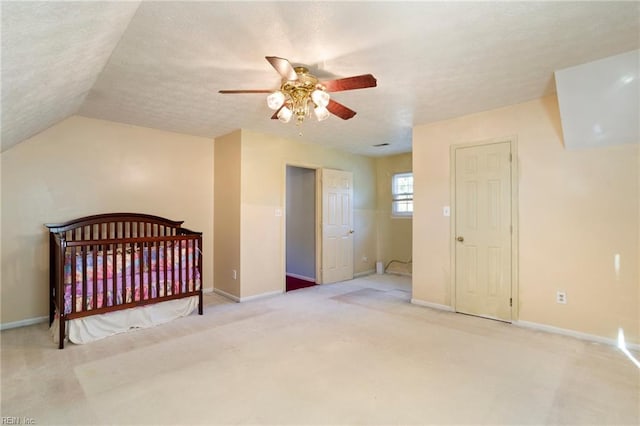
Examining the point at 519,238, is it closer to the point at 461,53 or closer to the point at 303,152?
the point at 461,53

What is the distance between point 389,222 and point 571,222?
3.54 meters

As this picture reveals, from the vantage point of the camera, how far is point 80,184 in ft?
12.1

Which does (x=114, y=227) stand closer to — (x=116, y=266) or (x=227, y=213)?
(x=116, y=266)

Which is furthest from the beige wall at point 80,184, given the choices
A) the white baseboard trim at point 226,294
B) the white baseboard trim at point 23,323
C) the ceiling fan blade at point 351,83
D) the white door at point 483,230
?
the white door at point 483,230

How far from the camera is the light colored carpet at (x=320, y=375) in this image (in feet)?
6.15

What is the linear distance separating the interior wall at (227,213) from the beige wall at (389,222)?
126 inches

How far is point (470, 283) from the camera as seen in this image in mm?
3701

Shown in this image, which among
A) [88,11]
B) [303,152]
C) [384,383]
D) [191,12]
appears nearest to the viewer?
[88,11]

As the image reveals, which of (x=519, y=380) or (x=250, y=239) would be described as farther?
(x=250, y=239)

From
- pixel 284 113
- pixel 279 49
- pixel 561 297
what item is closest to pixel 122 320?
pixel 284 113

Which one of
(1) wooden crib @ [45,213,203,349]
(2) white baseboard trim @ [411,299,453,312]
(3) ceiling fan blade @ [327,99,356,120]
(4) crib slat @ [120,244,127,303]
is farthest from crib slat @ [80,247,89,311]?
(2) white baseboard trim @ [411,299,453,312]

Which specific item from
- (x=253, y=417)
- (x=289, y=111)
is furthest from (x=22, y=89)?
(x=253, y=417)

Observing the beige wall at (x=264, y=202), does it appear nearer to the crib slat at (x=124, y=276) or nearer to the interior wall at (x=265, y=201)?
the interior wall at (x=265, y=201)

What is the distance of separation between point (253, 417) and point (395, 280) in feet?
13.8
